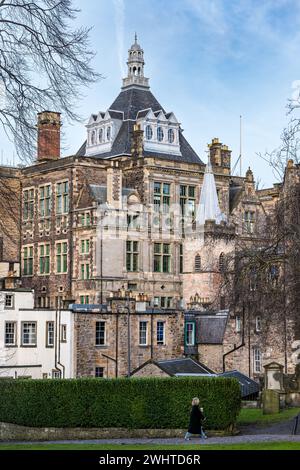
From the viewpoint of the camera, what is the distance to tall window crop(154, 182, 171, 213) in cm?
7569

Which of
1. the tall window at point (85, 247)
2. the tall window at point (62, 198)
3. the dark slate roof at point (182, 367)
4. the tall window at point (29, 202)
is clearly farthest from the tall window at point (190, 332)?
the tall window at point (29, 202)

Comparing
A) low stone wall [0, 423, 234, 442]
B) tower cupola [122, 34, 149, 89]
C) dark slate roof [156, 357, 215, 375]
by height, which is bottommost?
low stone wall [0, 423, 234, 442]

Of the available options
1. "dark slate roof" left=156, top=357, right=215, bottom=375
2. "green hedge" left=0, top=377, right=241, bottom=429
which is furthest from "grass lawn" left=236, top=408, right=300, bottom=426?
"dark slate roof" left=156, top=357, right=215, bottom=375

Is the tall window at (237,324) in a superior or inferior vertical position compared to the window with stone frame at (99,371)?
superior

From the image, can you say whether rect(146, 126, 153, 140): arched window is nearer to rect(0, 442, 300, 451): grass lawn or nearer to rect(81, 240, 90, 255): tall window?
rect(81, 240, 90, 255): tall window

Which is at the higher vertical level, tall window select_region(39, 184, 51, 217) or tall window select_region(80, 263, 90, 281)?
tall window select_region(39, 184, 51, 217)

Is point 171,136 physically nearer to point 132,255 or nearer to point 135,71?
point 135,71

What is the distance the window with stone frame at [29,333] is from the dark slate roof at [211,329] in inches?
387

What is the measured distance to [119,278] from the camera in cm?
7275

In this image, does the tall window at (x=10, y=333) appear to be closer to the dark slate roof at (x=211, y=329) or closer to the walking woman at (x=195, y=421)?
the dark slate roof at (x=211, y=329)

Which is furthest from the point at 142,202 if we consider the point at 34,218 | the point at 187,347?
the point at 187,347

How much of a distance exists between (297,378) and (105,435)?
36.1 feet

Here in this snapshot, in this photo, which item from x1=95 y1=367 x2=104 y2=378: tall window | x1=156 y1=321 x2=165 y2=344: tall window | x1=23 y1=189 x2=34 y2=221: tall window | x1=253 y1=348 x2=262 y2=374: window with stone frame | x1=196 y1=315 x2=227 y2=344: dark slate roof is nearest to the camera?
x1=95 y1=367 x2=104 y2=378: tall window

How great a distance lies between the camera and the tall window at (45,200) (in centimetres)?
7806
